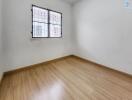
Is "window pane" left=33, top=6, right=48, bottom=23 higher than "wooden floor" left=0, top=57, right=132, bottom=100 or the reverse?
higher

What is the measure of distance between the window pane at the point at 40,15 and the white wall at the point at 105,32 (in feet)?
5.20

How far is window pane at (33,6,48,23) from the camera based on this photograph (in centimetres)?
315

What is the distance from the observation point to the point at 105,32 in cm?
333

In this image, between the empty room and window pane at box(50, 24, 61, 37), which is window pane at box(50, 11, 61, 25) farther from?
window pane at box(50, 24, 61, 37)

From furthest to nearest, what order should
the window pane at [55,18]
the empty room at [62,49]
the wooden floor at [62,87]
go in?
the window pane at [55,18]
the empty room at [62,49]
the wooden floor at [62,87]

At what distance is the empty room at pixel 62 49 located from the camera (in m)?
2.02

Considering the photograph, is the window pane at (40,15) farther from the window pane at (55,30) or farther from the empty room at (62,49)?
the window pane at (55,30)

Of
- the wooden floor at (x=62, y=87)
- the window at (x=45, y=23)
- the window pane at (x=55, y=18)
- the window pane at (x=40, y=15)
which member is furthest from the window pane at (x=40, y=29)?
the wooden floor at (x=62, y=87)

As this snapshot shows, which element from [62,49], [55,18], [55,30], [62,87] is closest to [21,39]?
[55,30]

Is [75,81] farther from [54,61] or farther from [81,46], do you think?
[81,46]

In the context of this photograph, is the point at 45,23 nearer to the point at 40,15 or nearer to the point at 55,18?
the point at 40,15

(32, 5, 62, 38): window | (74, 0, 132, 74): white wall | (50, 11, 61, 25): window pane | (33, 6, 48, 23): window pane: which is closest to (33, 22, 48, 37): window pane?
(32, 5, 62, 38): window

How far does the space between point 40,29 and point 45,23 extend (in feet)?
1.12

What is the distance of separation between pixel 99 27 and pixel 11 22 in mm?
2841
